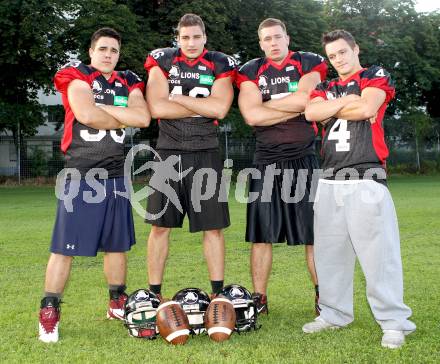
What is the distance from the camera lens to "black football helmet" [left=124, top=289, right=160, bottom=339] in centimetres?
484

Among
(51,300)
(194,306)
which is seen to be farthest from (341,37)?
(51,300)

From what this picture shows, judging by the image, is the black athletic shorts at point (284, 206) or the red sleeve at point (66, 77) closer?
the red sleeve at point (66, 77)

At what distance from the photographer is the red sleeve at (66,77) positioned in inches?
203

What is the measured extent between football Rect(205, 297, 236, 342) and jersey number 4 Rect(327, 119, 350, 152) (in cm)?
158

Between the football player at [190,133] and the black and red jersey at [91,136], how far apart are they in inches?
16.4

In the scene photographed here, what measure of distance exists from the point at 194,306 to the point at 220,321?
32cm

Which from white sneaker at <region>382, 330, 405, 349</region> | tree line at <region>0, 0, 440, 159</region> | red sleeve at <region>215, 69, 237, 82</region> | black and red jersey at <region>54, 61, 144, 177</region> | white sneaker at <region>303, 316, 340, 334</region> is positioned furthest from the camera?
tree line at <region>0, 0, 440, 159</region>

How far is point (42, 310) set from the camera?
4895 mm

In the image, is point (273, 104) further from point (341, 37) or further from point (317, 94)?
point (341, 37)

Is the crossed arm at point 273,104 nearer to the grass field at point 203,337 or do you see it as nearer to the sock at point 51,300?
the grass field at point 203,337

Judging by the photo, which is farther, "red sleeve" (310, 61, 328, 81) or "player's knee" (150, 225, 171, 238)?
"red sleeve" (310, 61, 328, 81)

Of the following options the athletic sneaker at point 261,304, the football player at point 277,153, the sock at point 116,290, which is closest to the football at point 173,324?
the sock at point 116,290

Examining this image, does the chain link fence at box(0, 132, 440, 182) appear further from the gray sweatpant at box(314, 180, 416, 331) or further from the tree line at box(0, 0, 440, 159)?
the gray sweatpant at box(314, 180, 416, 331)

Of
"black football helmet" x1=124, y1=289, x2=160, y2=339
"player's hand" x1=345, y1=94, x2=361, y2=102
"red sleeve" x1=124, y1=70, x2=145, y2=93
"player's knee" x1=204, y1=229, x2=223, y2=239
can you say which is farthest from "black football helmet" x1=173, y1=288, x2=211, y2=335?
"player's hand" x1=345, y1=94, x2=361, y2=102
